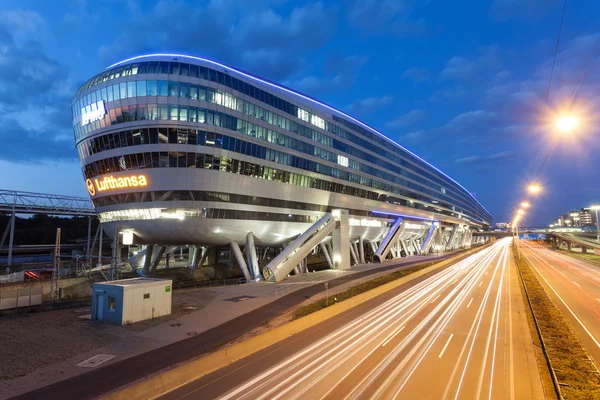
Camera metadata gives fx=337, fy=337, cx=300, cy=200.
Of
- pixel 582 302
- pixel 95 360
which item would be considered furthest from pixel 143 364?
pixel 582 302

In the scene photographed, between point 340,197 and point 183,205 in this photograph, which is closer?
point 183,205

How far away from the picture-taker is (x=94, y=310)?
883 inches

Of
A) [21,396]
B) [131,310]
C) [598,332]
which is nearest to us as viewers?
[21,396]

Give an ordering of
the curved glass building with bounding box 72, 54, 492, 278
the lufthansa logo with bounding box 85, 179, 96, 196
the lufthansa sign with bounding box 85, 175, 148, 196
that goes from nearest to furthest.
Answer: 1. the curved glass building with bounding box 72, 54, 492, 278
2. the lufthansa sign with bounding box 85, 175, 148, 196
3. the lufthansa logo with bounding box 85, 179, 96, 196

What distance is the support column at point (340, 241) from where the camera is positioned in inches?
2137

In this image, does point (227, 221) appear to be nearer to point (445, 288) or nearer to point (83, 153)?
point (83, 153)

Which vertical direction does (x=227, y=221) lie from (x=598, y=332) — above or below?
above

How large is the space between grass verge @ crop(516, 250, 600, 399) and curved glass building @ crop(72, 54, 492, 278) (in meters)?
31.0

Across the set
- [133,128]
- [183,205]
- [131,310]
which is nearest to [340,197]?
[183,205]

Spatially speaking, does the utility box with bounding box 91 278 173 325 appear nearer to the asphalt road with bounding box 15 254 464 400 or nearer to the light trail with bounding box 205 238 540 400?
the asphalt road with bounding box 15 254 464 400

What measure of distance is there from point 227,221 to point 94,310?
62.1 ft

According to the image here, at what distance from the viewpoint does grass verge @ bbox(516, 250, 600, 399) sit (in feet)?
36.4

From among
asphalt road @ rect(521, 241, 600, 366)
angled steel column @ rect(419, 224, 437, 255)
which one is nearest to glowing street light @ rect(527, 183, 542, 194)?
asphalt road @ rect(521, 241, 600, 366)

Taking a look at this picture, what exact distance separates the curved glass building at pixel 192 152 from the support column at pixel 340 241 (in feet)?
19.3
